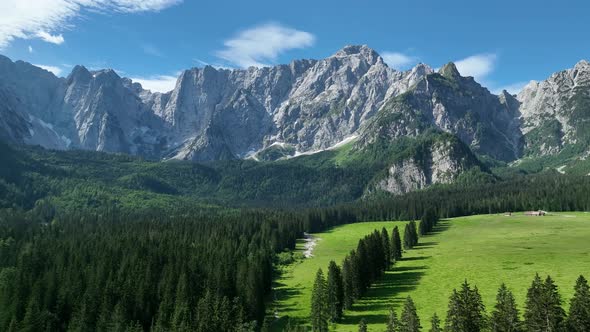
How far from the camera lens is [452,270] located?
5143 inches

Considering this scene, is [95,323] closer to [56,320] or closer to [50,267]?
[56,320]

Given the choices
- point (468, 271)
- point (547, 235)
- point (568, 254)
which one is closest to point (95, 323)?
point (468, 271)

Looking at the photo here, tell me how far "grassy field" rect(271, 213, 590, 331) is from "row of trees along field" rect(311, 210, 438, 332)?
2.59 m

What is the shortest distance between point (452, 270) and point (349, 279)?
37.8m

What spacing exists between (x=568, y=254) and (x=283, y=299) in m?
86.4

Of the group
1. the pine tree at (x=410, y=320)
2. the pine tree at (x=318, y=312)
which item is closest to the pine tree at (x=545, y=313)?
the pine tree at (x=410, y=320)

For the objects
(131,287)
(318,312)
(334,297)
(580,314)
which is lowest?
(318,312)

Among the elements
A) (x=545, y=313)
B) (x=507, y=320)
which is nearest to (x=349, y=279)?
(x=507, y=320)

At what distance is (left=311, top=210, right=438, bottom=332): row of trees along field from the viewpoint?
89688mm

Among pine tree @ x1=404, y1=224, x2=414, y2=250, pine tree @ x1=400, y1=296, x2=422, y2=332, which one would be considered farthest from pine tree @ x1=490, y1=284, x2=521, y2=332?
pine tree @ x1=404, y1=224, x2=414, y2=250

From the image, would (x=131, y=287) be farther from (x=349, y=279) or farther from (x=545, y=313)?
(x=545, y=313)

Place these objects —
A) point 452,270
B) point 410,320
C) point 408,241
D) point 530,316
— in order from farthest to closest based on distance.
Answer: point 408,241 → point 452,270 → point 410,320 → point 530,316

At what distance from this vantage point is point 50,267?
420ft

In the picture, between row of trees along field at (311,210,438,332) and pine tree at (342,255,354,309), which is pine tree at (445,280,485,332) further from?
pine tree at (342,255,354,309)
